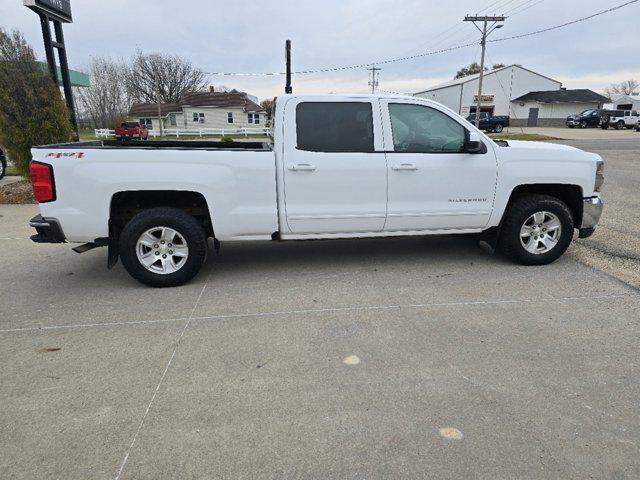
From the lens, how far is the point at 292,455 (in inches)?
89.7

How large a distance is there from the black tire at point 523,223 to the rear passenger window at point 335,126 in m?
1.86

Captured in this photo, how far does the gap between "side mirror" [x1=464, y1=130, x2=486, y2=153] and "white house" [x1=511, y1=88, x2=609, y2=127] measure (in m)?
57.3

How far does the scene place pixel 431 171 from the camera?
15.6ft

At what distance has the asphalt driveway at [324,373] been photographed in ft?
7.45

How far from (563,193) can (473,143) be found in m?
1.54

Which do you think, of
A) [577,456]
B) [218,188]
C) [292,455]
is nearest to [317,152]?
[218,188]

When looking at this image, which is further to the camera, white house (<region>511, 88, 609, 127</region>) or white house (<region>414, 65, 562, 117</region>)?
white house (<region>414, 65, 562, 117</region>)

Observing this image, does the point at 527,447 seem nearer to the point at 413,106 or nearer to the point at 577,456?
the point at 577,456

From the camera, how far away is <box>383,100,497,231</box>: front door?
15.5 ft

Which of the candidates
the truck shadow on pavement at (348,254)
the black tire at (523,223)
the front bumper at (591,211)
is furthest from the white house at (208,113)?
the front bumper at (591,211)

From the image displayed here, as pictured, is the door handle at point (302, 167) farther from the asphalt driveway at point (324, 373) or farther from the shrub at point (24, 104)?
the shrub at point (24, 104)

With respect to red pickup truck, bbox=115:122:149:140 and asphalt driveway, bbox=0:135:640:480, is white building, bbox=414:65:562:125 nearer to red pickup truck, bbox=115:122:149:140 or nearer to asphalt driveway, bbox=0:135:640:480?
red pickup truck, bbox=115:122:149:140

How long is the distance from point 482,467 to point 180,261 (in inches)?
133

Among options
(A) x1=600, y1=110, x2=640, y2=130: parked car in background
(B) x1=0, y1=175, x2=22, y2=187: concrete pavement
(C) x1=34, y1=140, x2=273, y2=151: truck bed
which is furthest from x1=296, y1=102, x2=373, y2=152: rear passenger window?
(A) x1=600, y1=110, x2=640, y2=130: parked car in background
